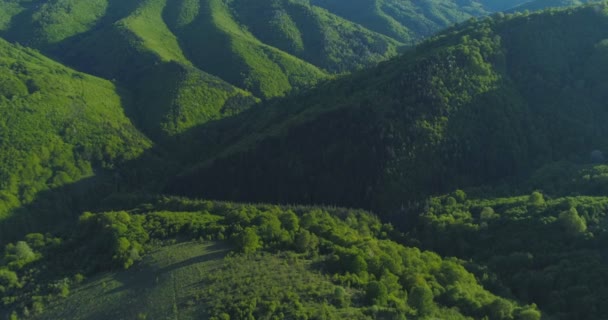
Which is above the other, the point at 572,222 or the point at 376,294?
the point at 572,222

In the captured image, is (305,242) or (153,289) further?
(305,242)

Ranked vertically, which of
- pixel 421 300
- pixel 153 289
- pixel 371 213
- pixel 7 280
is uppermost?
pixel 371 213

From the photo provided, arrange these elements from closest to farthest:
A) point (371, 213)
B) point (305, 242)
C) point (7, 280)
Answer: point (305, 242) → point (7, 280) → point (371, 213)

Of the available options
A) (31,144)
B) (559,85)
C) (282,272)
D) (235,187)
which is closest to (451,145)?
(559,85)

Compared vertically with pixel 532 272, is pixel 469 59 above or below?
above

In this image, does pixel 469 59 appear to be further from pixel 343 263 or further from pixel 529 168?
A: pixel 343 263

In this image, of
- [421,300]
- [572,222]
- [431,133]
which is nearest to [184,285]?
[421,300]

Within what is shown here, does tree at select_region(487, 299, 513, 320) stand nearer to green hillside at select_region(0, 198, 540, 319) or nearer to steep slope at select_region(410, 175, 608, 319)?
green hillside at select_region(0, 198, 540, 319)

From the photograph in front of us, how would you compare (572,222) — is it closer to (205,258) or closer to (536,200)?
(536,200)
